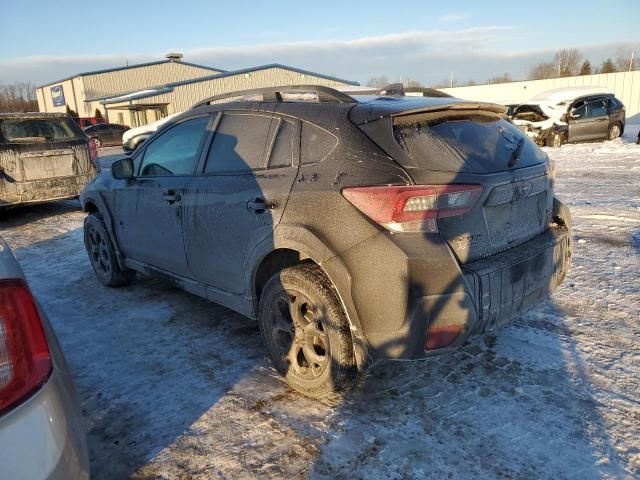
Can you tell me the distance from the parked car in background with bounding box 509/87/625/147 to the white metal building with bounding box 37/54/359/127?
974 inches

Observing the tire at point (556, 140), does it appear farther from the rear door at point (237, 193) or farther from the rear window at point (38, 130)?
the rear door at point (237, 193)

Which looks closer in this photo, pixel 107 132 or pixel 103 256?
pixel 103 256

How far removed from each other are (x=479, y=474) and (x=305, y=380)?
1.09 meters

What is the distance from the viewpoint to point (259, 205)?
117 inches

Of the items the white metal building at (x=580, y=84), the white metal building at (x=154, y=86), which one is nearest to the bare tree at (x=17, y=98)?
the white metal building at (x=154, y=86)

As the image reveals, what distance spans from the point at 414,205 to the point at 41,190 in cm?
791

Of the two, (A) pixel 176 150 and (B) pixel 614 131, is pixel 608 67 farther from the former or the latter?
(A) pixel 176 150

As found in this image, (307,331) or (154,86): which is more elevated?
(154,86)

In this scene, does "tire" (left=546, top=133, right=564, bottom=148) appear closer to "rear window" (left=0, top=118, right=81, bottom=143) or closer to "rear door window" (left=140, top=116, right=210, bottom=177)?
"rear window" (left=0, top=118, right=81, bottom=143)

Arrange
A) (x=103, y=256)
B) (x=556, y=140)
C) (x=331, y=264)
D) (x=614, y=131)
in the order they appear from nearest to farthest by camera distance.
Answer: (x=331, y=264) → (x=103, y=256) → (x=556, y=140) → (x=614, y=131)

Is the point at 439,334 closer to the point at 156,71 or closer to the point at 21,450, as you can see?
the point at 21,450

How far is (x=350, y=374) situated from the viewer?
271cm

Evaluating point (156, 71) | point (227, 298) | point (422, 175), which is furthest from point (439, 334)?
point (156, 71)

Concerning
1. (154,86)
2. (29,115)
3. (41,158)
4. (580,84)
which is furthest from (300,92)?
(154,86)
